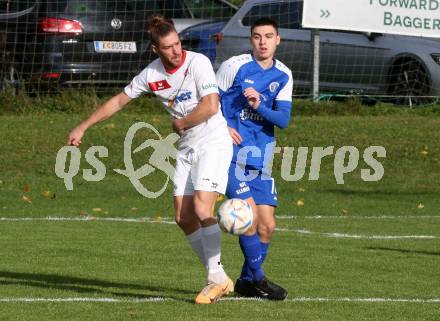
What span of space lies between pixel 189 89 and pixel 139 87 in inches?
15.6

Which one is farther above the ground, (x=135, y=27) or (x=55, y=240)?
(x=135, y=27)

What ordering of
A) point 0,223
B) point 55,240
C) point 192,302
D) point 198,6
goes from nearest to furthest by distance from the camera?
point 192,302 → point 55,240 → point 0,223 → point 198,6

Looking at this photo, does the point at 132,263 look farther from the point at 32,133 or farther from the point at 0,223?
the point at 32,133

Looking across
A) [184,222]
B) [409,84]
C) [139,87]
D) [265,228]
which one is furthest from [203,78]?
[409,84]

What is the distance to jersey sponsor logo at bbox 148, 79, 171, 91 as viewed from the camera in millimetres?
8430

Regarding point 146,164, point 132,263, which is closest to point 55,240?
point 132,263

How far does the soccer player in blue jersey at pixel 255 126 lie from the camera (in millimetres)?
8727

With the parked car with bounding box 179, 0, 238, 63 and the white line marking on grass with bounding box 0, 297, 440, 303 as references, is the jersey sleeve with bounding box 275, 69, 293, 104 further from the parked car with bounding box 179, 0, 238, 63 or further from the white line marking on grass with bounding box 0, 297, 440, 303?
the parked car with bounding box 179, 0, 238, 63

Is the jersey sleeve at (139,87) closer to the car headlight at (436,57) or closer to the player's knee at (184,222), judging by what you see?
the player's knee at (184,222)

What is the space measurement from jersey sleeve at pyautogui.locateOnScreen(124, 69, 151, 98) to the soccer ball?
3.20ft

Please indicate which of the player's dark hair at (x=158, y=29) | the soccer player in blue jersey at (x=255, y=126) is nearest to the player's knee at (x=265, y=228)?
the soccer player in blue jersey at (x=255, y=126)

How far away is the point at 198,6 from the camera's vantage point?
21.7 m

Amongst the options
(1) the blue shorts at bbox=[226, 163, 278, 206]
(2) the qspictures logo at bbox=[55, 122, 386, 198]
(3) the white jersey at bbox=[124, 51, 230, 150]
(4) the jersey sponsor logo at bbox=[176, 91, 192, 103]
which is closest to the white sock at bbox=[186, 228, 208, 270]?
(1) the blue shorts at bbox=[226, 163, 278, 206]

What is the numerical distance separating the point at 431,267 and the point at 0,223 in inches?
199
